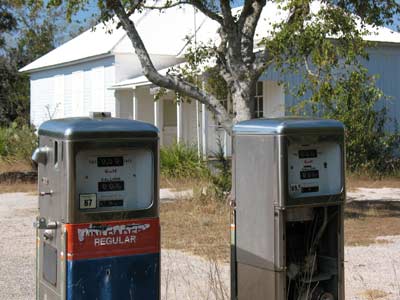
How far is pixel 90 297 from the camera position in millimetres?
4680

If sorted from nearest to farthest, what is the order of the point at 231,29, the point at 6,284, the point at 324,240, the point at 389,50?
the point at 324,240
the point at 6,284
the point at 231,29
the point at 389,50

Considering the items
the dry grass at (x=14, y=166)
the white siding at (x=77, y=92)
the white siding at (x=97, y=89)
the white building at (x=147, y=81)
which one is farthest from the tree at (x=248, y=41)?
the white siding at (x=77, y=92)

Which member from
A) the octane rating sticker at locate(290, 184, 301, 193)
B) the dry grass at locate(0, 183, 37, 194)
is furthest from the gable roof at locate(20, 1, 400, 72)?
the octane rating sticker at locate(290, 184, 301, 193)

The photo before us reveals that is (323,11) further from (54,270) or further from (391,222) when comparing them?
(54,270)

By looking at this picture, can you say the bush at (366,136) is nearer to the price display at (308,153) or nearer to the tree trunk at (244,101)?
the tree trunk at (244,101)

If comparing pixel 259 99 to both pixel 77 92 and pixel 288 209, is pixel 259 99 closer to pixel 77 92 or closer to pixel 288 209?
pixel 77 92

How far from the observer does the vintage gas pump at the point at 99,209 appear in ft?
15.1

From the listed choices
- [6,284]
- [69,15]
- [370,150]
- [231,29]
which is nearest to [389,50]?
[370,150]

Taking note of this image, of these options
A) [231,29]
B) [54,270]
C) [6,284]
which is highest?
[231,29]

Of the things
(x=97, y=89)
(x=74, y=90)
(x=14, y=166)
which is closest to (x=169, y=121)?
(x=97, y=89)

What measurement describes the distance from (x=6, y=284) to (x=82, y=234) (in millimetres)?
3214

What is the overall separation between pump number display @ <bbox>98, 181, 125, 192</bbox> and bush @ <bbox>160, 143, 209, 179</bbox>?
12.1m

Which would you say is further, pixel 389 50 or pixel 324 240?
pixel 389 50

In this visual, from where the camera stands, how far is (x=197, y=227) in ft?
35.6
